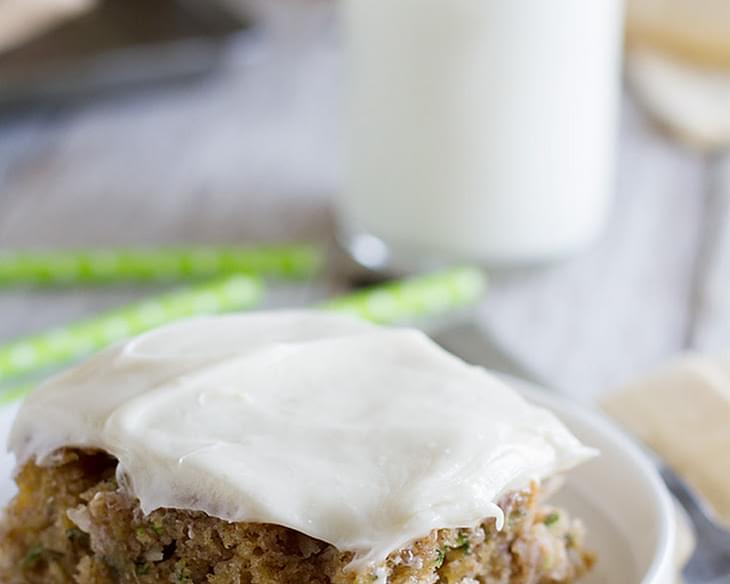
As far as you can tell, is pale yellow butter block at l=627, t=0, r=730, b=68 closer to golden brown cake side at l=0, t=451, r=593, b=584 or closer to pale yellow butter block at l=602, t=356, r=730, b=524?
pale yellow butter block at l=602, t=356, r=730, b=524

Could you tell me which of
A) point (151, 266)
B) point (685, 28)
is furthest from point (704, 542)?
point (685, 28)

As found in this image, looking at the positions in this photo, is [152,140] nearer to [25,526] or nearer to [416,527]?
[25,526]

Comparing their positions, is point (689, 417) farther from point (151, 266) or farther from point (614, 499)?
point (151, 266)

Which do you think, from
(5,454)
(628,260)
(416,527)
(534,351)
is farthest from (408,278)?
(416,527)

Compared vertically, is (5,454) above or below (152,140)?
above

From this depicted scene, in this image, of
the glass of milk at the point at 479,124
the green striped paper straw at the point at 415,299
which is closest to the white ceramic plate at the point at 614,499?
the green striped paper straw at the point at 415,299

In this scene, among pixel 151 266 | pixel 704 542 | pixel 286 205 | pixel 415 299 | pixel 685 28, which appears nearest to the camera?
pixel 704 542
